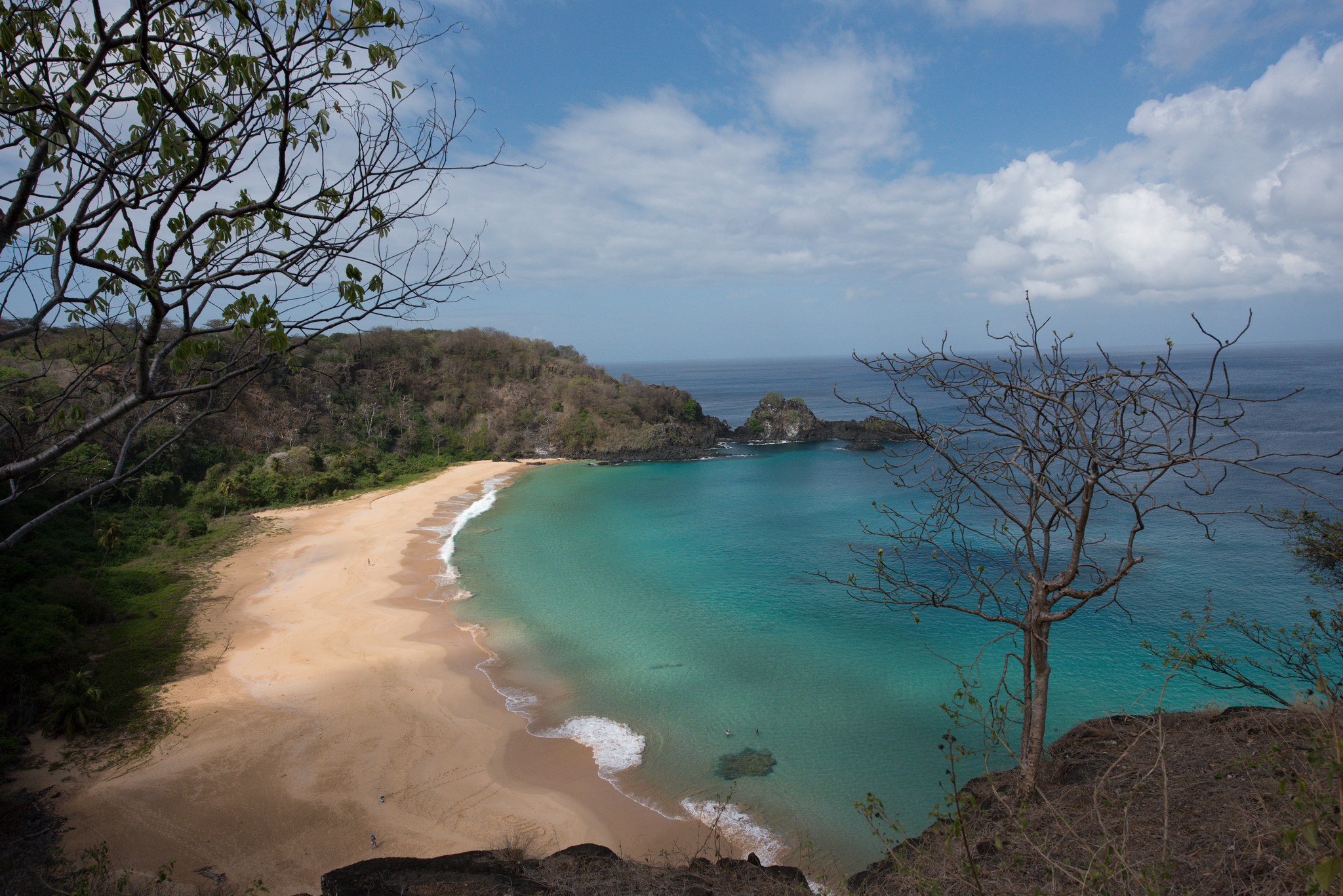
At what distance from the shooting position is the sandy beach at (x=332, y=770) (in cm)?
808

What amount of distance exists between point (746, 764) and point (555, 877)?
4.76m

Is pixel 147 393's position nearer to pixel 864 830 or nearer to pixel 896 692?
pixel 864 830

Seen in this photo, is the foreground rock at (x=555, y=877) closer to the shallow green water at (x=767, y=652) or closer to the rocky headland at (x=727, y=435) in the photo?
the shallow green water at (x=767, y=652)

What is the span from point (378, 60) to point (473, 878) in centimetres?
709

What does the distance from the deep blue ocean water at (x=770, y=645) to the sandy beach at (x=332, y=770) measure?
83 centimetres

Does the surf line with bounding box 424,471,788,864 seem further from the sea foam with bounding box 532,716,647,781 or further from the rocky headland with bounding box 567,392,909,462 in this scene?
the rocky headland with bounding box 567,392,909,462

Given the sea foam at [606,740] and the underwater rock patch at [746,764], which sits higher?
the sea foam at [606,740]

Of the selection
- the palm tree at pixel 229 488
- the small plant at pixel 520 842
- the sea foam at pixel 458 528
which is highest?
the palm tree at pixel 229 488

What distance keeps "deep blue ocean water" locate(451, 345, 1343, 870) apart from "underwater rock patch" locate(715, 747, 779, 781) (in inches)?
6.7

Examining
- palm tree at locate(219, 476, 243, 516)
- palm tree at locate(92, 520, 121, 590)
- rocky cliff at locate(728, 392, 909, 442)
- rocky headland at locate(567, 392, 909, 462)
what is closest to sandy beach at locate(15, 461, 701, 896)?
palm tree at locate(92, 520, 121, 590)

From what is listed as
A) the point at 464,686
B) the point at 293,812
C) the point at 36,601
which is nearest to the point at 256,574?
the point at 36,601

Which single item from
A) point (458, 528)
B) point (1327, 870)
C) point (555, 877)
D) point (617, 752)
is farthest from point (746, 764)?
point (458, 528)

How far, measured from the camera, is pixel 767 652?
1441 cm

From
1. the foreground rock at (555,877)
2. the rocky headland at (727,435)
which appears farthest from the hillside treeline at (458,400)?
the foreground rock at (555,877)
